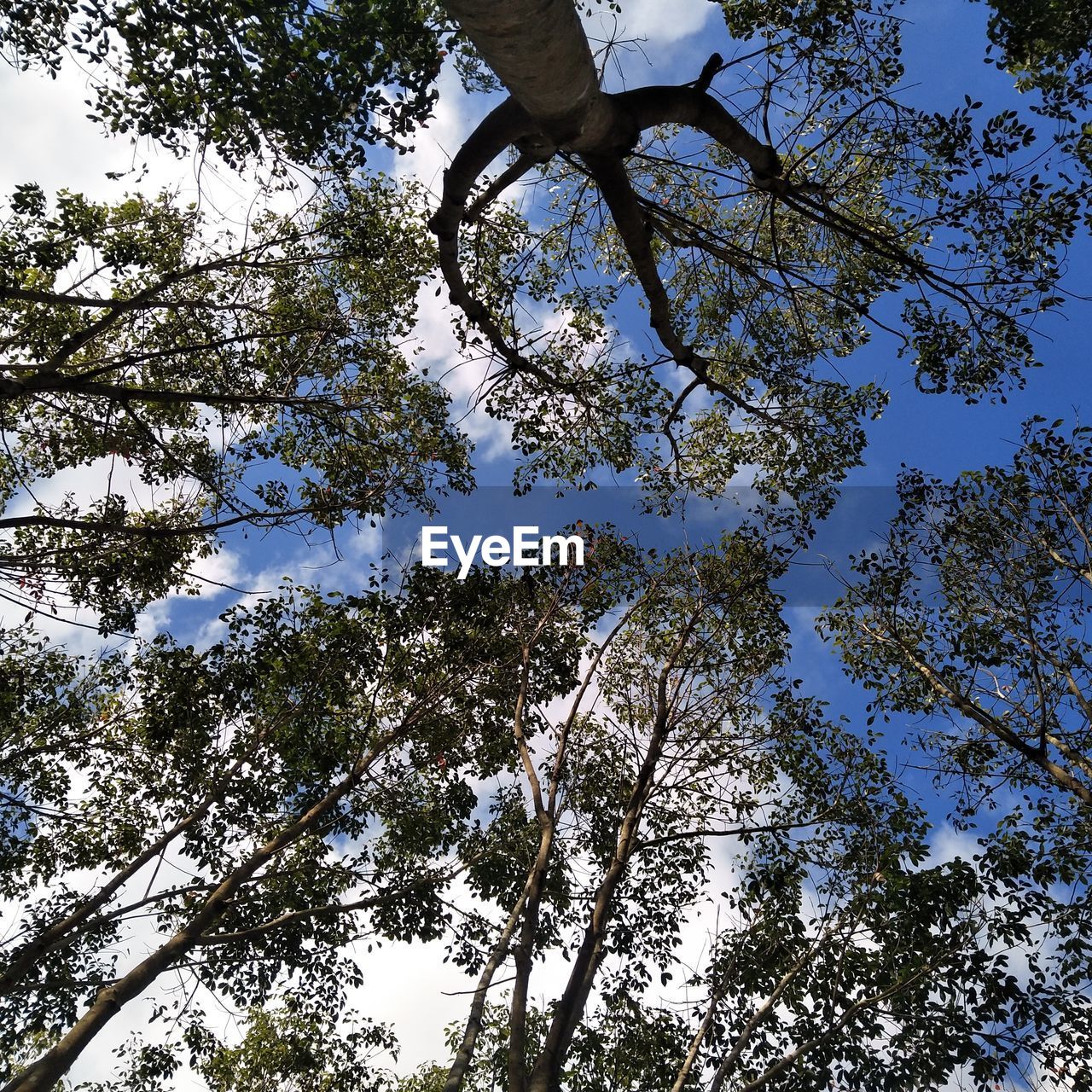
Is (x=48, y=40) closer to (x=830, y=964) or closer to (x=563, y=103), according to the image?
(x=563, y=103)

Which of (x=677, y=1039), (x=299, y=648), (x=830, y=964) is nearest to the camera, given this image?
(x=830, y=964)

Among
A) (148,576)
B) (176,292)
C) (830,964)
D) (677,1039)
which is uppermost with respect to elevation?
(176,292)

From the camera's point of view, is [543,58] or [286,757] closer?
[543,58]

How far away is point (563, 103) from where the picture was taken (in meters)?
2.92

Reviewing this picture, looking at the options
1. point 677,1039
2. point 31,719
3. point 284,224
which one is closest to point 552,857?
point 677,1039

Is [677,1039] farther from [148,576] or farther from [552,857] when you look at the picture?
[148,576]

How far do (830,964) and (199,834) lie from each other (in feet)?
24.3

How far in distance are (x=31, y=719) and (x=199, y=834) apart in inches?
Answer: 106

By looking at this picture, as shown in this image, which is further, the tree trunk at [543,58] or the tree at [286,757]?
the tree at [286,757]

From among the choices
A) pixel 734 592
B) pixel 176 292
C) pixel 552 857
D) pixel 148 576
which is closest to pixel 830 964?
pixel 552 857

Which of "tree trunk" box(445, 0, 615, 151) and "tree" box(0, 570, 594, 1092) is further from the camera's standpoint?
"tree" box(0, 570, 594, 1092)

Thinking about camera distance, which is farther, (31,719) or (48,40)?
(31,719)

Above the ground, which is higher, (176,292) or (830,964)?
(176,292)

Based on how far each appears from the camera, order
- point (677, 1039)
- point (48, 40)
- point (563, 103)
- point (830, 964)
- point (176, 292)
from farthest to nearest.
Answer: point (677, 1039), point (830, 964), point (176, 292), point (48, 40), point (563, 103)
